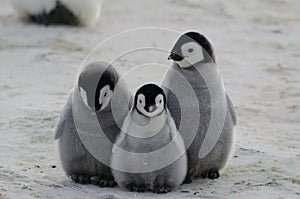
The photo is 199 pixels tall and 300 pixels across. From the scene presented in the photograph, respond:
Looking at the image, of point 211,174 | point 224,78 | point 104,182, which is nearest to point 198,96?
point 211,174

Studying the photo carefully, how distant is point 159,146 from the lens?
12.5 feet

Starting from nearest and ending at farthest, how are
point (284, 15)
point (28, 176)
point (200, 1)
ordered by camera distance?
point (28, 176) → point (284, 15) → point (200, 1)

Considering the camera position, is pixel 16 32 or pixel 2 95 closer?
pixel 2 95

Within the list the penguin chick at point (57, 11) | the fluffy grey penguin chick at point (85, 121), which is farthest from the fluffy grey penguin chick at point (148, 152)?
the penguin chick at point (57, 11)

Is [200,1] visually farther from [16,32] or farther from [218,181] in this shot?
[218,181]

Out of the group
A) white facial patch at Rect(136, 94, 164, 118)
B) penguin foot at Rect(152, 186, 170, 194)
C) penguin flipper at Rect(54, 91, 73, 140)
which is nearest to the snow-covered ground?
penguin foot at Rect(152, 186, 170, 194)

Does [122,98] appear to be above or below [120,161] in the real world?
above

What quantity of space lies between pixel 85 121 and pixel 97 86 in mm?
208

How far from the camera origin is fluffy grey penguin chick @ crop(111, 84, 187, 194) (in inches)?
148

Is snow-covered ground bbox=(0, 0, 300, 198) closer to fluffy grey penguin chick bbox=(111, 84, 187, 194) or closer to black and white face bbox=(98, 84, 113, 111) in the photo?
fluffy grey penguin chick bbox=(111, 84, 187, 194)

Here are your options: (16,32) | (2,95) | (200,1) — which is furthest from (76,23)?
(2,95)

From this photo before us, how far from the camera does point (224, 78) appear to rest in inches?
257

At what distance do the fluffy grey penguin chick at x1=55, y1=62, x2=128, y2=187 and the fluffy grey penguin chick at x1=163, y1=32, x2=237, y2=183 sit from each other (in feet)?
0.98

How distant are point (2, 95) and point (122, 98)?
6.72 ft
